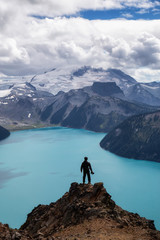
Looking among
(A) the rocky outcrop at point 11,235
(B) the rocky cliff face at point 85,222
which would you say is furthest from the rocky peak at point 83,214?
(A) the rocky outcrop at point 11,235

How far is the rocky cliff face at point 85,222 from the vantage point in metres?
29.5

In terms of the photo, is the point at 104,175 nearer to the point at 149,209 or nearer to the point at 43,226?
the point at 149,209

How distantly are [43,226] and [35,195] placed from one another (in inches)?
4332

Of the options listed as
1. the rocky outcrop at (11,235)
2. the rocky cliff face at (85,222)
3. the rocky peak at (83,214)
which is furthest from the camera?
the rocky peak at (83,214)

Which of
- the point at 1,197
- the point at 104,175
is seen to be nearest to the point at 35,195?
the point at 1,197

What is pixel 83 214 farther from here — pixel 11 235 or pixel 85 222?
pixel 11 235

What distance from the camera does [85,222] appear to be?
34.8 meters

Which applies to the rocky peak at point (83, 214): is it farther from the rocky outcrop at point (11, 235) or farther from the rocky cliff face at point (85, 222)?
the rocky outcrop at point (11, 235)

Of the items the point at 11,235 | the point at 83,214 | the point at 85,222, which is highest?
the point at 83,214

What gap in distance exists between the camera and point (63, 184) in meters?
165

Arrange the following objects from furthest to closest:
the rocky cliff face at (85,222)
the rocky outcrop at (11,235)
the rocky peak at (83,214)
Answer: the rocky peak at (83,214), the rocky cliff face at (85,222), the rocky outcrop at (11,235)

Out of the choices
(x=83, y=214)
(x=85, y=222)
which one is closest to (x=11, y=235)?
(x=85, y=222)

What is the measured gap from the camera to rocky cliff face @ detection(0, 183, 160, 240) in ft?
96.6

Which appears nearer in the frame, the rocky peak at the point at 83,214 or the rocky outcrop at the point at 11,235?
the rocky outcrop at the point at 11,235
